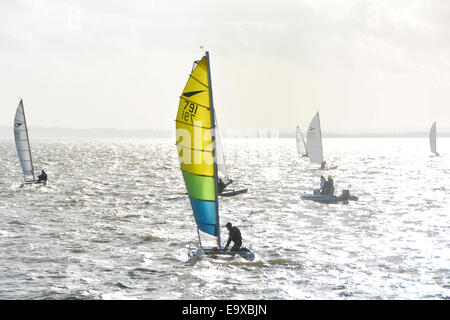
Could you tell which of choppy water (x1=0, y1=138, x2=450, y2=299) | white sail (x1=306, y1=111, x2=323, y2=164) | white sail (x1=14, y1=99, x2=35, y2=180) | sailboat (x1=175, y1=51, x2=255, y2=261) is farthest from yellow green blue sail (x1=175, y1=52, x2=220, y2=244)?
white sail (x1=306, y1=111, x2=323, y2=164)

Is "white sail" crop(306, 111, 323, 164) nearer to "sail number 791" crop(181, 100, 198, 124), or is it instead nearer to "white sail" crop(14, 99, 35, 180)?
"white sail" crop(14, 99, 35, 180)

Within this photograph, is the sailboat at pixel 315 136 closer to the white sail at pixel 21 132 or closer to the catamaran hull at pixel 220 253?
the white sail at pixel 21 132

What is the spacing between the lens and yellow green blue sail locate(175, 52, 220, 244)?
17688mm

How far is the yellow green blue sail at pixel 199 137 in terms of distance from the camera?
58.0ft

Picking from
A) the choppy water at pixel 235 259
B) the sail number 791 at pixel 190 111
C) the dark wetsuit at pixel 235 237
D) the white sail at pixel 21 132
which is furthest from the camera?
the white sail at pixel 21 132

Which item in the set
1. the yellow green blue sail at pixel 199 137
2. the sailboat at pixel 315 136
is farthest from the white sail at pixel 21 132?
the sailboat at pixel 315 136

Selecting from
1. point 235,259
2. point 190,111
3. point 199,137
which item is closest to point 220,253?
point 235,259

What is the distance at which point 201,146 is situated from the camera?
1827 cm

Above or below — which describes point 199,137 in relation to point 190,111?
below

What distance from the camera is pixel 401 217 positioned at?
31.3m

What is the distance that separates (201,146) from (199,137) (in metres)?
0.37

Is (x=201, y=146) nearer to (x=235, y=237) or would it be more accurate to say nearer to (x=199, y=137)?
(x=199, y=137)

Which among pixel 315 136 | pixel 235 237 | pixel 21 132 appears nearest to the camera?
pixel 235 237

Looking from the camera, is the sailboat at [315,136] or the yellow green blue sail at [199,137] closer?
the yellow green blue sail at [199,137]
